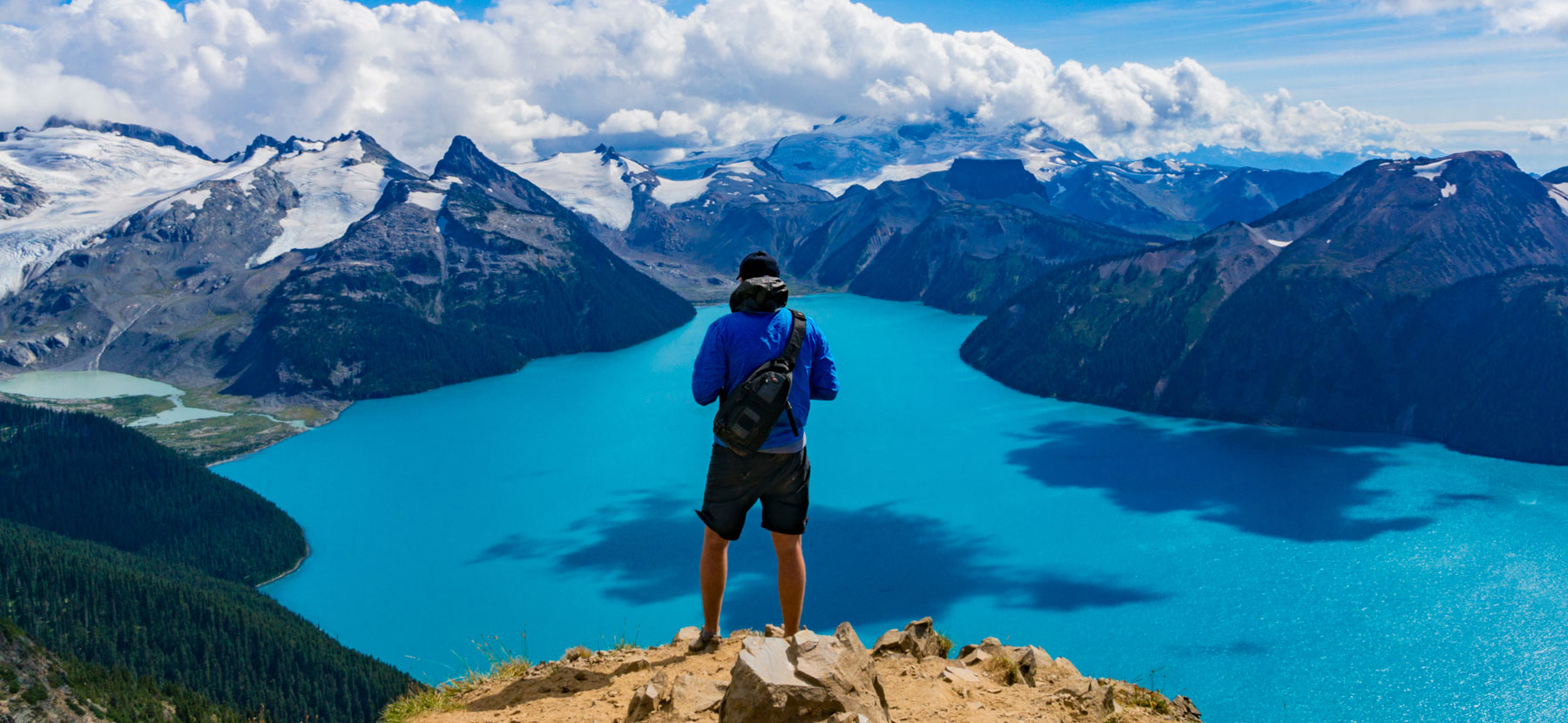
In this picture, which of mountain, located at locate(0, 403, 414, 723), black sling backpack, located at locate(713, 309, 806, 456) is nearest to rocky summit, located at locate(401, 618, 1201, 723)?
black sling backpack, located at locate(713, 309, 806, 456)

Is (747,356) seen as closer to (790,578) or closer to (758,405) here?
(758,405)

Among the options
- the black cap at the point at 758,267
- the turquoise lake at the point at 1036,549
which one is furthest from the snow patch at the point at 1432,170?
the black cap at the point at 758,267

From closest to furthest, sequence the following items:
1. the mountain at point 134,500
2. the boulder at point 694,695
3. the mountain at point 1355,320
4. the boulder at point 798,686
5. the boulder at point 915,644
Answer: the boulder at point 798,686, the boulder at point 694,695, the boulder at point 915,644, the mountain at point 134,500, the mountain at point 1355,320

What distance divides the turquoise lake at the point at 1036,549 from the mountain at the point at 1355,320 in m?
5.99

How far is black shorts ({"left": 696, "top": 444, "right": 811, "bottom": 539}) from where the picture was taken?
12.0 metres

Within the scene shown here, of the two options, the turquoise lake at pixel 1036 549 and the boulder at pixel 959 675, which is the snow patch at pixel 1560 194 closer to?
the turquoise lake at pixel 1036 549

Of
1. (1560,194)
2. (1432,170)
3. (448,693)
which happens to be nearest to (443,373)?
(1432,170)

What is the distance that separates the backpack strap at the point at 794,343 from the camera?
11.7 metres

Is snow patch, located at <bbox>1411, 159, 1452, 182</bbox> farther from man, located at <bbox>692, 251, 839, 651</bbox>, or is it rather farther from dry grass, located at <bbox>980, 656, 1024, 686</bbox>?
man, located at <bbox>692, 251, 839, 651</bbox>

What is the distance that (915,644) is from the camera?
45.3 feet

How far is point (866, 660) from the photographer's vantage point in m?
10.4

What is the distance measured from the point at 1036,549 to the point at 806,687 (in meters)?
75.7

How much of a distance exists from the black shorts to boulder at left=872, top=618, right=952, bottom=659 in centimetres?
280

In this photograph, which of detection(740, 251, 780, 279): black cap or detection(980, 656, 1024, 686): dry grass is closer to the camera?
detection(740, 251, 780, 279): black cap
